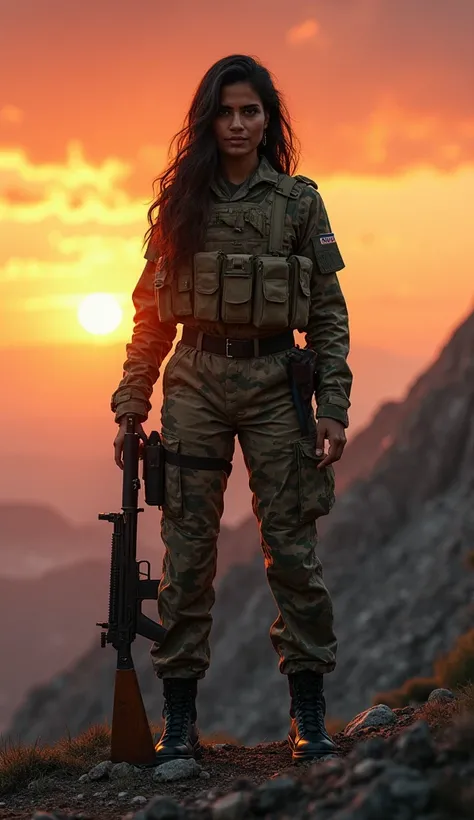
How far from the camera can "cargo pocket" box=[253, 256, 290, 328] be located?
5488 millimetres

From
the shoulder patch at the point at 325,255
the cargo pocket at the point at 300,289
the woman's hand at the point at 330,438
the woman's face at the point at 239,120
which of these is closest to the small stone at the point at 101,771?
the woman's hand at the point at 330,438

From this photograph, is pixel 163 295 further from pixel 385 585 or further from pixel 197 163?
pixel 385 585

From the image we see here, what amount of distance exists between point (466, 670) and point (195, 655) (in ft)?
30.0

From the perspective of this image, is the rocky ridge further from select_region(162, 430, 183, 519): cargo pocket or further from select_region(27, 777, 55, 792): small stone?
select_region(162, 430, 183, 519): cargo pocket

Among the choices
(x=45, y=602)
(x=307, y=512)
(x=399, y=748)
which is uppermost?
(x=45, y=602)

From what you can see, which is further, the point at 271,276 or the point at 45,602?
the point at 45,602

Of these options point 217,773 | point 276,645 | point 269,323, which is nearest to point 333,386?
point 269,323

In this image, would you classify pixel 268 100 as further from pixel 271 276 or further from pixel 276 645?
pixel 276 645

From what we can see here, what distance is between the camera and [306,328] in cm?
594

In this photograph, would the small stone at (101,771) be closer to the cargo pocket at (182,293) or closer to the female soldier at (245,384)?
the female soldier at (245,384)

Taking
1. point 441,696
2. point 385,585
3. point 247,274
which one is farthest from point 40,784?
point 385,585

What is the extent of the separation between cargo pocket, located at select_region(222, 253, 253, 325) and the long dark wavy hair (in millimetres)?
234

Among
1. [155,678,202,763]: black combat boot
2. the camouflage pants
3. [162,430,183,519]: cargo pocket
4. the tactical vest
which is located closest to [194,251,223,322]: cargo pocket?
the tactical vest

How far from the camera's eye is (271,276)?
18.0 ft
